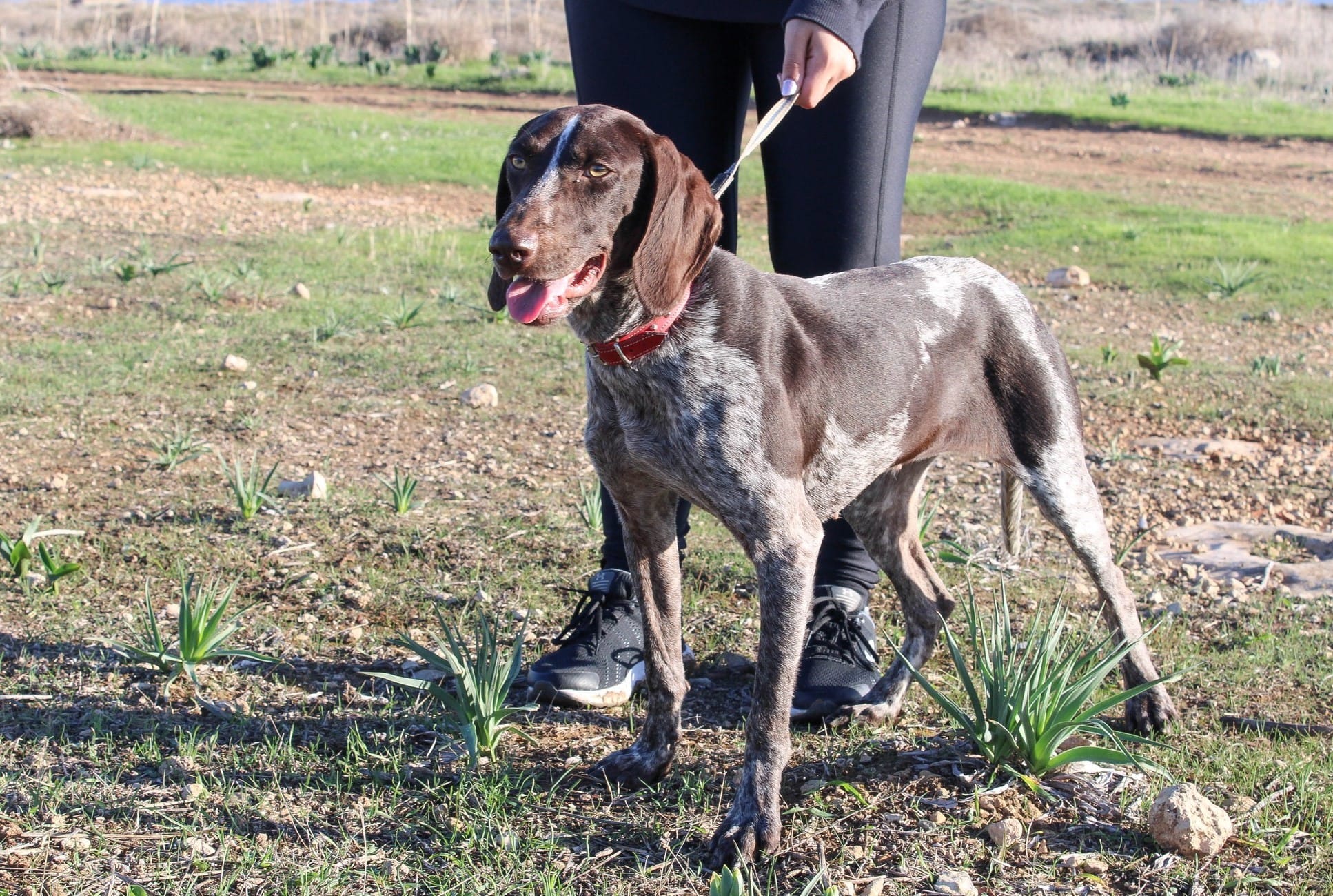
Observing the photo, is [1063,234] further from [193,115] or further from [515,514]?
[193,115]

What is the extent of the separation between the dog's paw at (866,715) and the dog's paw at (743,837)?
1.96 ft

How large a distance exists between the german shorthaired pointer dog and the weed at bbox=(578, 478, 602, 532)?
1.03 metres

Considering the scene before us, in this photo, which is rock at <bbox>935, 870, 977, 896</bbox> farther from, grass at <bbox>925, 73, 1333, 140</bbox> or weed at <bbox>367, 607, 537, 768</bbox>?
grass at <bbox>925, 73, 1333, 140</bbox>

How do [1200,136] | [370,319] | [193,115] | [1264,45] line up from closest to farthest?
[370,319], [1200,136], [193,115], [1264,45]

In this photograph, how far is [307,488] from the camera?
14.2ft

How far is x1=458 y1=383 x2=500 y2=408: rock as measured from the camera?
17.8 ft

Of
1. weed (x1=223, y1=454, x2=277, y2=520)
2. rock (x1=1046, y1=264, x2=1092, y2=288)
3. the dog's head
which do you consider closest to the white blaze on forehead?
the dog's head

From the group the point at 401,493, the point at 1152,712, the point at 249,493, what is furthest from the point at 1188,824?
the point at 249,493

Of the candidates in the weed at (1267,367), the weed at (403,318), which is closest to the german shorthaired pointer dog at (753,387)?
the weed at (1267,367)

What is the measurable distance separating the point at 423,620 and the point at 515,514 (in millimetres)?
767

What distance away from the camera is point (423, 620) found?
3.54 meters

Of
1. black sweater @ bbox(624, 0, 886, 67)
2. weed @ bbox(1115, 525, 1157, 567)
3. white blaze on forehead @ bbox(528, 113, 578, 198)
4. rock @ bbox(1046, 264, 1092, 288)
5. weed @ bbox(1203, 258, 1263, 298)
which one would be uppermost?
black sweater @ bbox(624, 0, 886, 67)

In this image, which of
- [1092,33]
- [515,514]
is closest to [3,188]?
[515,514]

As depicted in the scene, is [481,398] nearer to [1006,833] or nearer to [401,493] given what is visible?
[401,493]
